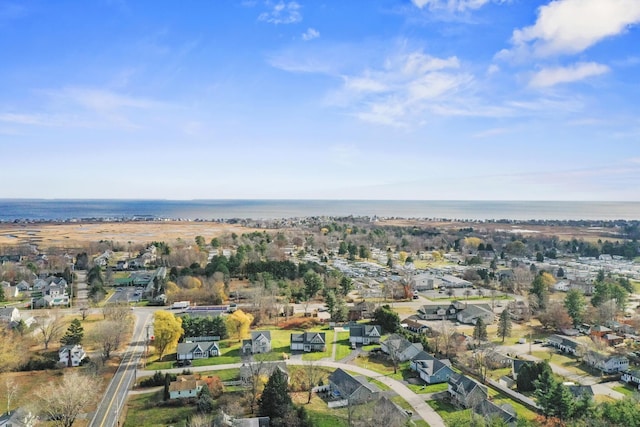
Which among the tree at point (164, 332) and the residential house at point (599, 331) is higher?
the tree at point (164, 332)

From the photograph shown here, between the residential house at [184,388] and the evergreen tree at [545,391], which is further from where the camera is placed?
the residential house at [184,388]

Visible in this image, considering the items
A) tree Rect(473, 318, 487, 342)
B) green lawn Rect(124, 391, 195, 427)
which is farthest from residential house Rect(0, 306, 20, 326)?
tree Rect(473, 318, 487, 342)

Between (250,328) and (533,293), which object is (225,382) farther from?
(533,293)

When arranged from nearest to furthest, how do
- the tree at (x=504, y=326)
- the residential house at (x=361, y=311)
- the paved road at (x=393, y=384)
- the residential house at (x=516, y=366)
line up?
the paved road at (x=393, y=384) → the residential house at (x=516, y=366) → the tree at (x=504, y=326) → the residential house at (x=361, y=311)

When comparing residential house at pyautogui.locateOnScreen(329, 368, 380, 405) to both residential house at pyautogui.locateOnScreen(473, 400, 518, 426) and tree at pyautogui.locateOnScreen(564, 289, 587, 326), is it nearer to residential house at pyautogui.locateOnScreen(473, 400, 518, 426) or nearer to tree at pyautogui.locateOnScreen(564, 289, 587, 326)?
residential house at pyautogui.locateOnScreen(473, 400, 518, 426)

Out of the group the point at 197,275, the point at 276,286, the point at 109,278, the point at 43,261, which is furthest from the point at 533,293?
the point at 43,261

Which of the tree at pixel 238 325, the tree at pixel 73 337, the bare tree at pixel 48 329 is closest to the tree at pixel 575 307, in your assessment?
the tree at pixel 238 325

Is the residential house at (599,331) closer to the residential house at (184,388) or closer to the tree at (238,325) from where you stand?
the tree at (238,325)

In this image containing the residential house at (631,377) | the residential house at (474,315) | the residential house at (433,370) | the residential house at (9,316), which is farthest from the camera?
the residential house at (474,315)
